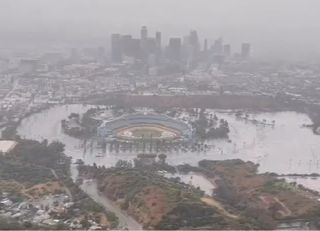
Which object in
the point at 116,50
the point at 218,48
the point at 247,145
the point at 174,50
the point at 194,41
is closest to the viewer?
the point at 247,145

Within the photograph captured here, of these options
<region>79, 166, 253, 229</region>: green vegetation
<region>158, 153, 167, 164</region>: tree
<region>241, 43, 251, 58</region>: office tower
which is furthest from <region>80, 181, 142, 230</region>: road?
<region>241, 43, 251, 58</region>: office tower

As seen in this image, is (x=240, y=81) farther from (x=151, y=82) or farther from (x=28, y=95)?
(x=28, y=95)

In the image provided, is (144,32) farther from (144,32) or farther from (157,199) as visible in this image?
(157,199)

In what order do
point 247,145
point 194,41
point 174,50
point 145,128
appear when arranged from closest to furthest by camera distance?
point 247,145 < point 145,128 < point 174,50 < point 194,41

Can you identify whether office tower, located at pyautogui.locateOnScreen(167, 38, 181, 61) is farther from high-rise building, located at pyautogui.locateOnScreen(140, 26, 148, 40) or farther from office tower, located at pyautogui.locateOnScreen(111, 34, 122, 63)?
office tower, located at pyautogui.locateOnScreen(111, 34, 122, 63)

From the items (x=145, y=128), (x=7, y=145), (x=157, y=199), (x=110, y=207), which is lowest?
(x=110, y=207)

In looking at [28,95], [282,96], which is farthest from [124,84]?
[282,96]

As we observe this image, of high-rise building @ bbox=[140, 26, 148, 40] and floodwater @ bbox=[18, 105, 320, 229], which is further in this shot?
high-rise building @ bbox=[140, 26, 148, 40]

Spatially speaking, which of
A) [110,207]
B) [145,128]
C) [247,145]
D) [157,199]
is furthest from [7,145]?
[247,145]

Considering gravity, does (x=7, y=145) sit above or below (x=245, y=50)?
below
